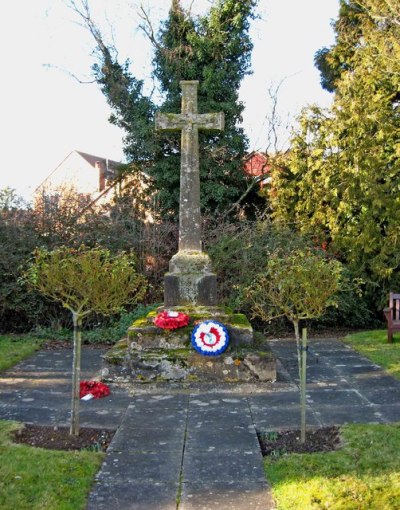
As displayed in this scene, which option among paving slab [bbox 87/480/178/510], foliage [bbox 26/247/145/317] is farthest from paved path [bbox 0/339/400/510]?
foliage [bbox 26/247/145/317]

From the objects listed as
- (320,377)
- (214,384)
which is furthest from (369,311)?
(214,384)

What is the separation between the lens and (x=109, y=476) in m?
4.36

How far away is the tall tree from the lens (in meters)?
16.9

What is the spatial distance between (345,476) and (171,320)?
4069mm

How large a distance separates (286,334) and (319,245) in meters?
3.28

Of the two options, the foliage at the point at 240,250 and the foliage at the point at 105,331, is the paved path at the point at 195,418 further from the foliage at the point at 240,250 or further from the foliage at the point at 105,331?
the foliage at the point at 240,250

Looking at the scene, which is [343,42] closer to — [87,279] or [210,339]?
[210,339]

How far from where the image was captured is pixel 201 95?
17.3 meters

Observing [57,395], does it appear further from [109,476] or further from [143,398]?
[109,476]

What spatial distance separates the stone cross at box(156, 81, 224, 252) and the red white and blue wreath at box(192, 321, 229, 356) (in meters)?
1.67

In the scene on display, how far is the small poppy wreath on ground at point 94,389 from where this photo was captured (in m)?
7.00

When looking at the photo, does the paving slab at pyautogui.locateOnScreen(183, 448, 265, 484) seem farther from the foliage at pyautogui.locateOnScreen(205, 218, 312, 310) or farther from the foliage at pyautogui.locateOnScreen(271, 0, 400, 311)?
the foliage at pyautogui.locateOnScreen(271, 0, 400, 311)

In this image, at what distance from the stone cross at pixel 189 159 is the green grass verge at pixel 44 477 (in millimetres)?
4706

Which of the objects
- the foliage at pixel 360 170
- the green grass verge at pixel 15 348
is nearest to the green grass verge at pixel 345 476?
the green grass verge at pixel 15 348
